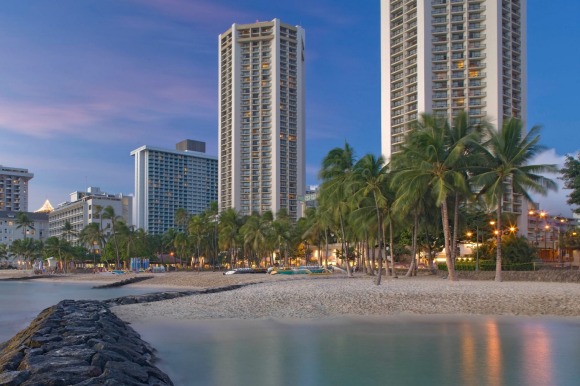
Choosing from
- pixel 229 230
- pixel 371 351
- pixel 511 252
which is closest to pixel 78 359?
pixel 371 351

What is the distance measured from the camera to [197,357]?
14.7 meters

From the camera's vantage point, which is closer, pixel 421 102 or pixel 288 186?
pixel 421 102

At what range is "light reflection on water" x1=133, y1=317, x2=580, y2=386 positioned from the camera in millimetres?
12344

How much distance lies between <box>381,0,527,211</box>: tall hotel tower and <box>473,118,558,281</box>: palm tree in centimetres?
7359

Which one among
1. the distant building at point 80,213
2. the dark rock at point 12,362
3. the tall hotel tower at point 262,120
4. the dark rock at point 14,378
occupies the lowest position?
the dark rock at point 12,362

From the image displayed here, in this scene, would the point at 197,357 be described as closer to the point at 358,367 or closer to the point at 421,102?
the point at 358,367

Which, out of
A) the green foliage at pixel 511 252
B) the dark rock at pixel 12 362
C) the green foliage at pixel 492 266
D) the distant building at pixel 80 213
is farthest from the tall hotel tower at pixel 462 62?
the dark rock at pixel 12 362

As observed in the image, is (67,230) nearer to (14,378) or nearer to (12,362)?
(12,362)

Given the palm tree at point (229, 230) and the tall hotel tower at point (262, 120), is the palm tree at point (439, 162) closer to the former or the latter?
the palm tree at point (229, 230)

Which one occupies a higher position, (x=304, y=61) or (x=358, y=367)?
(x=304, y=61)

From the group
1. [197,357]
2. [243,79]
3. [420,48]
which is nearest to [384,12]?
[420,48]

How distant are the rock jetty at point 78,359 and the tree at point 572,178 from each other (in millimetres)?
42375

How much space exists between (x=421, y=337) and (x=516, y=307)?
8.75 meters

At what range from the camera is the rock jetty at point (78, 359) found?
30.7 ft
